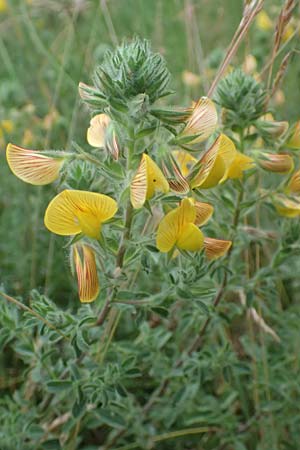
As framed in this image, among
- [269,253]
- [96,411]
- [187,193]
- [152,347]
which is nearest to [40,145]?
[269,253]

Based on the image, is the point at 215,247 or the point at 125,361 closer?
the point at 215,247

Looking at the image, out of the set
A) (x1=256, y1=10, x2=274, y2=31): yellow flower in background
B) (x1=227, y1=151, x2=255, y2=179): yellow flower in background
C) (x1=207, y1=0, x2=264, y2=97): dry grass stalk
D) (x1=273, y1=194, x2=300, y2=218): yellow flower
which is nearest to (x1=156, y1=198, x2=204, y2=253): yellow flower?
(x1=227, y1=151, x2=255, y2=179): yellow flower in background

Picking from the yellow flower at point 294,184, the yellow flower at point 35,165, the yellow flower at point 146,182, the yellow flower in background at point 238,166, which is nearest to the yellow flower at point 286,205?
the yellow flower at point 294,184

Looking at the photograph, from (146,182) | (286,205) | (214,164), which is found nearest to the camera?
(146,182)

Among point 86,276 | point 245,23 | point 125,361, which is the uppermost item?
point 245,23

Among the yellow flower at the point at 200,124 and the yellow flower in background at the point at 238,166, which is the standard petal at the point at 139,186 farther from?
the yellow flower in background at the point at 238,166

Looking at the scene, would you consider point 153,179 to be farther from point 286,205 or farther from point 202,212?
point 286,205

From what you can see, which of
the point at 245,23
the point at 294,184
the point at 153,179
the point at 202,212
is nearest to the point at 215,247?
the point at 202,212
